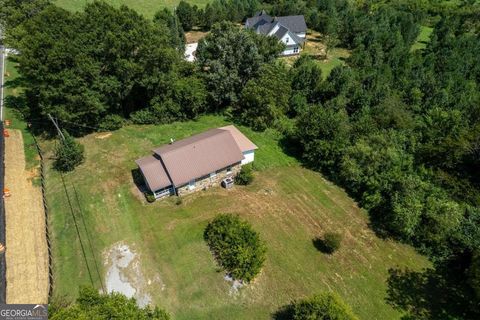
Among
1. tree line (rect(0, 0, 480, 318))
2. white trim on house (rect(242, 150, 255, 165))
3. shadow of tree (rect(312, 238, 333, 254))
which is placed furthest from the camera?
white trim on house (rect(242, 150, 255, 165))

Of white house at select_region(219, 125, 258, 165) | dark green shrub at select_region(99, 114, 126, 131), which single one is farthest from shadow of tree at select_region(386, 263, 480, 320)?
dark green shrub at select_region(99, 114, 126, 131)

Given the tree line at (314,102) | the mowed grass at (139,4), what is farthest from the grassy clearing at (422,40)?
the mowed grass at (139,4)

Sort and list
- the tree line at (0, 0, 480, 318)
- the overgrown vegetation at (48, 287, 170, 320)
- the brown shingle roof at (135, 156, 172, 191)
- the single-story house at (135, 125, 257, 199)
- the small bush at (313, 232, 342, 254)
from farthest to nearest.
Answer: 1. the single-story house at (135, 125, 257, 199)
2. the tree line at (0, 0, 480, 318)
3. the brown shingle roof at (135, 156, 172, 191)
4. the small bush at (313, 232, 342, 254)
5. the overgrown vegetation at (48, 287, 170, 320)

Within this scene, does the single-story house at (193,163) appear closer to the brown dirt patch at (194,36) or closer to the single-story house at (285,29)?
the single-story house at (285,29)

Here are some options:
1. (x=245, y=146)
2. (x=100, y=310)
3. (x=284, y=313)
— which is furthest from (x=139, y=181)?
(x=284, y=313)

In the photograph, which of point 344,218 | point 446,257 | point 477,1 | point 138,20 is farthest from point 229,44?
point 477,1

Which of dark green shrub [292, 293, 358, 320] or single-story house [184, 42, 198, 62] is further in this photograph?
single-story house [184, 42, 198, 62]

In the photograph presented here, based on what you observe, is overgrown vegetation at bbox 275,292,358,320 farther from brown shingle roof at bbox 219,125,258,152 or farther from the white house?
brown shingle roof at bbox 219,125,258,152

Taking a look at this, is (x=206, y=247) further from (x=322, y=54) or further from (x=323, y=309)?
(x=322, y=54)
